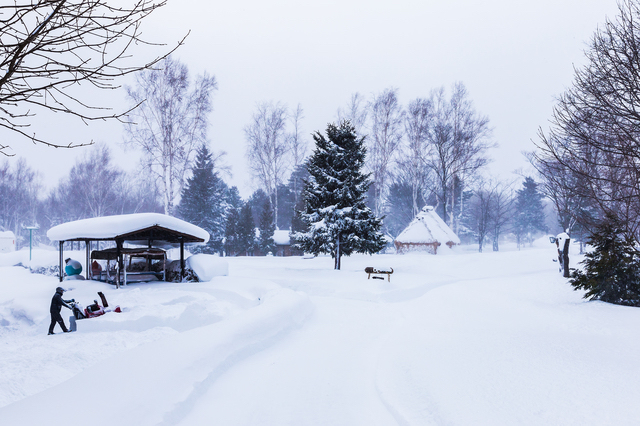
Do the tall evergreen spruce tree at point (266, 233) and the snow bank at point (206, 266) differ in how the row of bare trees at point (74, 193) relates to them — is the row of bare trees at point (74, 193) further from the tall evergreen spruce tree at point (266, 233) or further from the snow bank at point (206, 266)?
the snow bank at point (206, 266)

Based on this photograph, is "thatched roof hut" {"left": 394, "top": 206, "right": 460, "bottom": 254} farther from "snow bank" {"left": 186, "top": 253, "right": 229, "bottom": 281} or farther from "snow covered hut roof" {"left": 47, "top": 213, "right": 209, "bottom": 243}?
"snow covered hut roof" {"left": 47, "top": 213, "right": 209, "bottom": 243}

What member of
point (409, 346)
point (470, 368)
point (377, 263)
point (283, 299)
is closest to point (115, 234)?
point (283, 299)

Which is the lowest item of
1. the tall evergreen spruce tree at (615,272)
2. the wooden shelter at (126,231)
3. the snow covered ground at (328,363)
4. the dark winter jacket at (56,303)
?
the snow covered ground at (328,363)

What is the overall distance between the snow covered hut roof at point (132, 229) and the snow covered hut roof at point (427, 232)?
65.1 feet

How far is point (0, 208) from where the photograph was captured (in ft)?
166

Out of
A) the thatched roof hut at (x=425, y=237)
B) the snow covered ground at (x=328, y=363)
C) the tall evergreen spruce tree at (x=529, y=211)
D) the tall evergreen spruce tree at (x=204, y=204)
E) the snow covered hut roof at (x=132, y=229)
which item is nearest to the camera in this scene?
the snow covered ground at (x=328, y=363)

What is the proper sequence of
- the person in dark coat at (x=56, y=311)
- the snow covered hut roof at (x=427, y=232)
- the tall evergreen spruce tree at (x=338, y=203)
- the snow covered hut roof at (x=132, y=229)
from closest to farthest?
the person in dark coat at (x=56, y=311) < the snow covered hut roof at (x=132, y=229) < the tall evergreen spruce tree at (x=338, y=203) < the snow covered hut roof at (x=427, y=232)

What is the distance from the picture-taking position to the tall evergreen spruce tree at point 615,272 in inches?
411

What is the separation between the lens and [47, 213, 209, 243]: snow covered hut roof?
1461 centimetres

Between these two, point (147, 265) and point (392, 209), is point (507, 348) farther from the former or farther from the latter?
point (392, 209)

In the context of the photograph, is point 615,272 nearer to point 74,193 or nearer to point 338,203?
point 338,203

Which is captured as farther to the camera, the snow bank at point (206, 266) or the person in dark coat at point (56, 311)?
the snow bank at point (206, 266)

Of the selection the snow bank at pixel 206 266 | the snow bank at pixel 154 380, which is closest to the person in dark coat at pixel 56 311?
the snow bank at pixel 154 380

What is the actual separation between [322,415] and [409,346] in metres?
3.01
